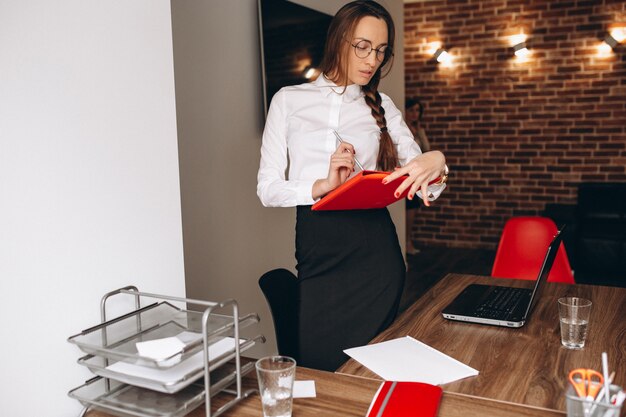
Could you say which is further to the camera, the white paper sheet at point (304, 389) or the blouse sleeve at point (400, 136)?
the blouse sleeve at point (400, 136)

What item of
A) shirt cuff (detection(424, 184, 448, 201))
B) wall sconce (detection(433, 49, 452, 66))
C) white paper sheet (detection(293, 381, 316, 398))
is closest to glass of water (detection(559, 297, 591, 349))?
shirt cuff (detection(424, 184, 448, 201))

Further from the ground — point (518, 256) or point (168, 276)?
point (168, 276)

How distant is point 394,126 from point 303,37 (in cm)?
118

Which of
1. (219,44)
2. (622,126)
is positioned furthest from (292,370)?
(622,126)

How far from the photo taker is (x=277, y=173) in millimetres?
1846

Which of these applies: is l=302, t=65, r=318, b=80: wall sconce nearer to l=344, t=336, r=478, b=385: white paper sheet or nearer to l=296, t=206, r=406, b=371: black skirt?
l=296, t=206, r=406, b=371: black skirt

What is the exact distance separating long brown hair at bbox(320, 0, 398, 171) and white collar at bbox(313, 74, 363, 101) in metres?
0.02

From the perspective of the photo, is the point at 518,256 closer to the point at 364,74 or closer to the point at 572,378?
the point at 364,74

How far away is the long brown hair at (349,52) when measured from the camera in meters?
1.80

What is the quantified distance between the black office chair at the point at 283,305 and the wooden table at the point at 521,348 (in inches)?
14.2

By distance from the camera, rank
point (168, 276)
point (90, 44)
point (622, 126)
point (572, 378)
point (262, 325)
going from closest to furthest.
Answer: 1. point (572, 378)
2. point (90, 44)
3. point (168, 276)
4. point (262, 325)
5. point (622, 126)

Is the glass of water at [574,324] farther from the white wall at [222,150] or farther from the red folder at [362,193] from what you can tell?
the white wall at [222,150]

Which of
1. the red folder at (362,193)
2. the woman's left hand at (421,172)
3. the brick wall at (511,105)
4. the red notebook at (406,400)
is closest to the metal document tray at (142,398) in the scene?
the red notebook at (406,400)

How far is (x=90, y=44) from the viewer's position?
1.13 metres
